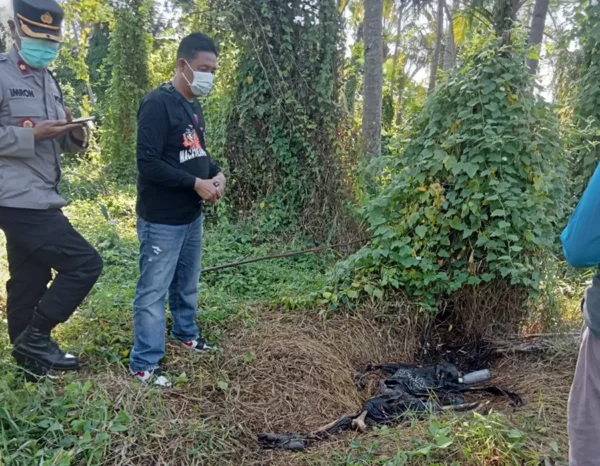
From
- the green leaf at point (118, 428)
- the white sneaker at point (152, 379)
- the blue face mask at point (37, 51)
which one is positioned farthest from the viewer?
the white sneaker at point (152, 379)

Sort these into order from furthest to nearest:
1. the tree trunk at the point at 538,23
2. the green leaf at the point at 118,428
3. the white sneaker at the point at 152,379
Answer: the tree trunk at the point at 538,23, the white sneaker at the point at 152,379, the green leaf at the point at 118,428

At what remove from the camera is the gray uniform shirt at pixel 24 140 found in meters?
2.20

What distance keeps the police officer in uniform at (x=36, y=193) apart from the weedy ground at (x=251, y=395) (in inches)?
9.6

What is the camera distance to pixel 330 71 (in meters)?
5.72

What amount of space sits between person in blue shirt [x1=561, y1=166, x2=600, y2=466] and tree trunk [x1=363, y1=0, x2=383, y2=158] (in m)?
4.71

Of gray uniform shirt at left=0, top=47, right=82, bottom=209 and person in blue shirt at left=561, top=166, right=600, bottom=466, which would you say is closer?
person in blue shirt at left=561, top=166, right=600, bottom=466

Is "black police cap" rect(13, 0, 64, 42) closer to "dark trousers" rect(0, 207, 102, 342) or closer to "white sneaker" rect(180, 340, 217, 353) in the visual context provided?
"dark trousers" rect(0, 207, 102, 342)

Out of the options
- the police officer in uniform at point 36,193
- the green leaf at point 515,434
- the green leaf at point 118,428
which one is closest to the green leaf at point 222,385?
the green leaf at point 118,428

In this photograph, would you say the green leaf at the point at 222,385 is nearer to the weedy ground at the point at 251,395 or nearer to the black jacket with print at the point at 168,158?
the weedy ground at the point at 251,395

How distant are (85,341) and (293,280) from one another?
1.96 m

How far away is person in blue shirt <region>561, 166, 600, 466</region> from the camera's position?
1419 millimetres

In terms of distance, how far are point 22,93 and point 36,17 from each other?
1.18ft

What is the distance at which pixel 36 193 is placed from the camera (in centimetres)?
230

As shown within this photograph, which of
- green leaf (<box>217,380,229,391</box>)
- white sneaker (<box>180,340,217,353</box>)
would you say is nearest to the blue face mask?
white sneaker (<box>180,340,217,353</box>)
